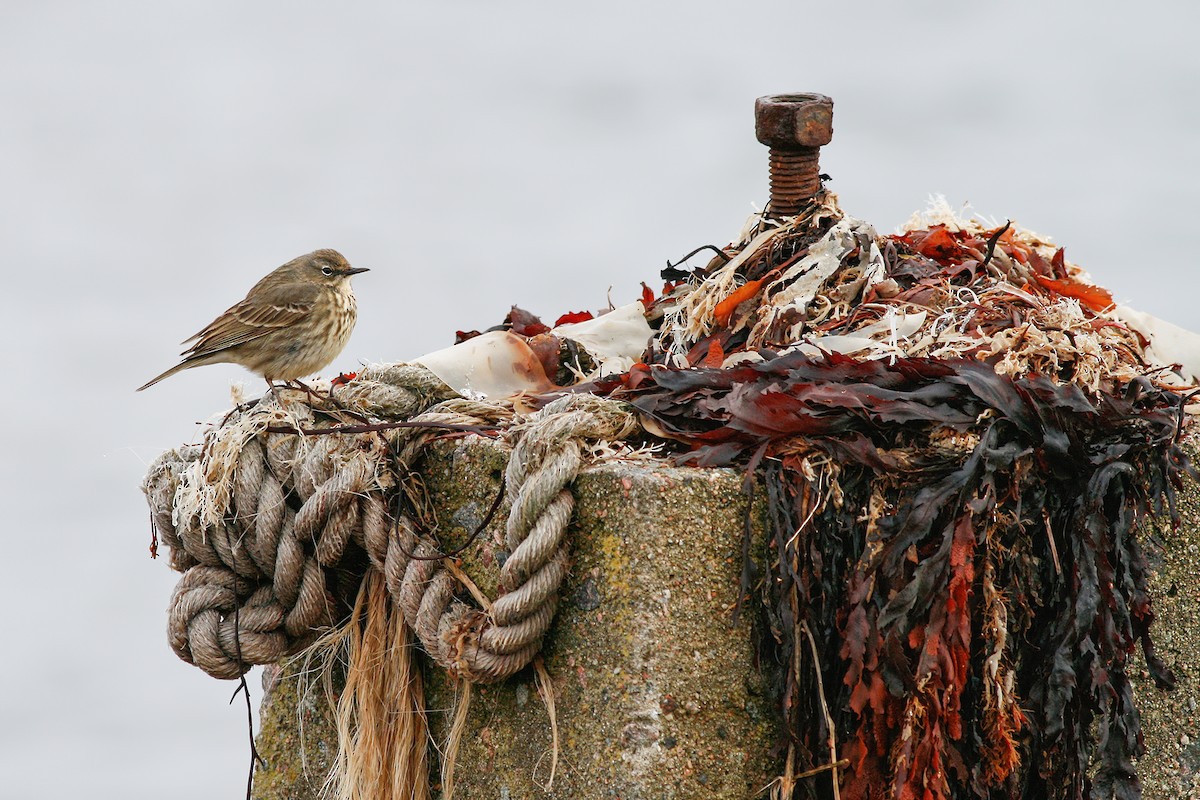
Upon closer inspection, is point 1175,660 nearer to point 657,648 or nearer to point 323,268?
point 657,648

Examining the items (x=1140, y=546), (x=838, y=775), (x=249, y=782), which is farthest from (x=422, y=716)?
(x=1140, y=546)

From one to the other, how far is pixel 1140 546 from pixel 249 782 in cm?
233

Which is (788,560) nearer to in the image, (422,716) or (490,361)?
(422,716)

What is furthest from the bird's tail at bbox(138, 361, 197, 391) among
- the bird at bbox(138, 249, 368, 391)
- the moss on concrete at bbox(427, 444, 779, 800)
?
the moss on concrete at bbox(427, 444, 779, 800)

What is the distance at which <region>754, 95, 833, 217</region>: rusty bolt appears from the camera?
4426mm

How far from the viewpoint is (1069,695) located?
3.09 meters

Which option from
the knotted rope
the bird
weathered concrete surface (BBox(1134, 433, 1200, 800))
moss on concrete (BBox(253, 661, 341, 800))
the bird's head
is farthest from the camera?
the bird's head

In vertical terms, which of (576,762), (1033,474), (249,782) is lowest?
(249,782)

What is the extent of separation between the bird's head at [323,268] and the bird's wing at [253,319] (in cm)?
15

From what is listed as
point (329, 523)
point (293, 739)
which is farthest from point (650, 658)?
point (293, 739)

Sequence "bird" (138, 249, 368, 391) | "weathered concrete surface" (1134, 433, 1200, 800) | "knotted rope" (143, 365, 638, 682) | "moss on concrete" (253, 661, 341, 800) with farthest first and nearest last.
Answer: "bird" (138, 249, 368, 391) < "moss on concrete" (253, 661, 341, 800) < "weathered concrete surface" (1134, 433, 1200, 800) < "knotted rope" (143, 365, 638, 682)

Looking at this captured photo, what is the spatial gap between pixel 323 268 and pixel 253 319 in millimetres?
392

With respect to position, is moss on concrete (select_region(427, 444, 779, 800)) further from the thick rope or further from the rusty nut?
the rusty nut

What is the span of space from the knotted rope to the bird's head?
0.81 m
